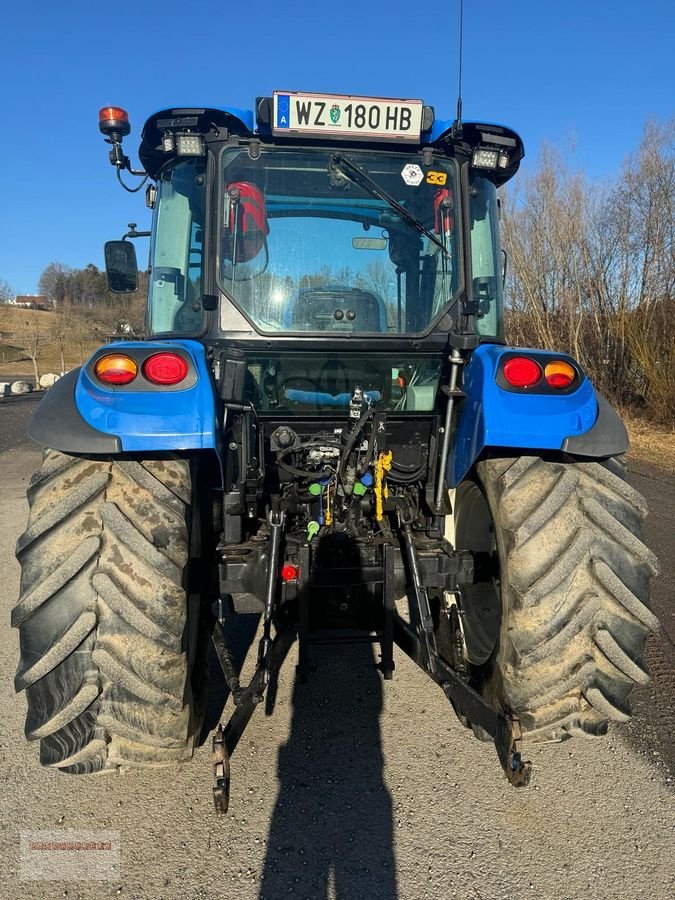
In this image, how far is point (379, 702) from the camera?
123 inches

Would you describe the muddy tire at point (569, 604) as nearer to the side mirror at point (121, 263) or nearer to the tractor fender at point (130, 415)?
the tractor fender at point (130, 415)

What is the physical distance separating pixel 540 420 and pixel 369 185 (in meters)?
1.41

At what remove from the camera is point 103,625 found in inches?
85.4

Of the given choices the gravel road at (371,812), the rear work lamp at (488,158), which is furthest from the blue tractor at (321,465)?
the gravel road at (371,812)

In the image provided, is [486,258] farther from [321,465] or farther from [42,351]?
[42,351]

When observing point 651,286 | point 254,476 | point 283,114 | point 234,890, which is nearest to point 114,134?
point 283,114

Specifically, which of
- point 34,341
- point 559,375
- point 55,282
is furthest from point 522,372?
point 55,282

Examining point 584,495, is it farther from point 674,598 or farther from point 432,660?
point 674,598

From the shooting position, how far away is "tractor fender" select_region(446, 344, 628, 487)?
2.39 meters

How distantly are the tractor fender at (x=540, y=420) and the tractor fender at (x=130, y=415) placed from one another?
104 cm

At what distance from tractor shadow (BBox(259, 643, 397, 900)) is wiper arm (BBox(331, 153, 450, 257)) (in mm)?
2317

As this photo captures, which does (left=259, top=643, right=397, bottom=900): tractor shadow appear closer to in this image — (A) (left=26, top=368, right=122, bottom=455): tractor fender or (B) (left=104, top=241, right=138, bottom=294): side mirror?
(A) (left=26, top=368, right=122, bottom=455): tractor fender

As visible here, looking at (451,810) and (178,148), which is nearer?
(451,810)

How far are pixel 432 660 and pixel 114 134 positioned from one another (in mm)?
3059
